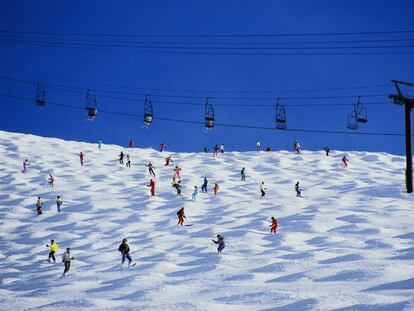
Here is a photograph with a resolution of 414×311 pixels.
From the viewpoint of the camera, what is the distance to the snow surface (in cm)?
1345

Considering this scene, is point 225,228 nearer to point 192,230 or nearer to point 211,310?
point 192,230

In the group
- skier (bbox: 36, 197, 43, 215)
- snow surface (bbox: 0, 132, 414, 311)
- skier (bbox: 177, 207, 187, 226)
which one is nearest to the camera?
snow surface (bbox: 0, 132, 414, 311)

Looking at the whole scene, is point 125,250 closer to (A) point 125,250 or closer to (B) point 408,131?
(A) point 125,250

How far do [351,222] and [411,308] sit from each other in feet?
49.4

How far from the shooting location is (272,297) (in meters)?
12.7

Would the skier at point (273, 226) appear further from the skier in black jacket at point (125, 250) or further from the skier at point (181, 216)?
the skier in black jacket at point (125, 250)

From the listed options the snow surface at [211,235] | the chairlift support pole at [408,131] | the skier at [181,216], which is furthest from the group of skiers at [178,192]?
the chairlift support pole at [408,131]

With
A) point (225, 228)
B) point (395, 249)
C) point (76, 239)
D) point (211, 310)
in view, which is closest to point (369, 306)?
point (211, 310)

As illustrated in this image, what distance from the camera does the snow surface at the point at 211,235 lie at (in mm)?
13453

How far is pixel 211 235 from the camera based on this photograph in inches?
926

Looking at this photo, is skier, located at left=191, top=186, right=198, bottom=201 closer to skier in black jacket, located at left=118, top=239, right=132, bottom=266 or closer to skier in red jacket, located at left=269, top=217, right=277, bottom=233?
skier in red jacket, located at left=269, top=217, right=277, bottom=233

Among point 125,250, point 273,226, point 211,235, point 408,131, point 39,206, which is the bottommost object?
point 211,235

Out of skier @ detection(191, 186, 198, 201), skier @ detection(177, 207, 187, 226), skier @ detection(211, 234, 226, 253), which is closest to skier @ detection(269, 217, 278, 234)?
skier @ detection(211, 234, 226, 253)

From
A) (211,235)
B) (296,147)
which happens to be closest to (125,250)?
(211,235)
